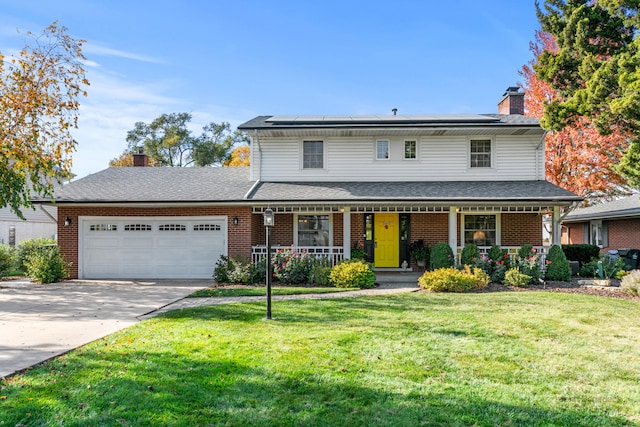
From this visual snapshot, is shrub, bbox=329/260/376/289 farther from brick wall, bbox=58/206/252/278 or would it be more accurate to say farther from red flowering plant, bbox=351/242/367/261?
brick wall, bbox=58/206/252/278

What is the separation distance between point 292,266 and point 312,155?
4.86 metres

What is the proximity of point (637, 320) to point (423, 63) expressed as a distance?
11852mm

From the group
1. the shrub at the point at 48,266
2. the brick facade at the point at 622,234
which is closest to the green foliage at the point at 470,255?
the brick facade at the point at 622,234

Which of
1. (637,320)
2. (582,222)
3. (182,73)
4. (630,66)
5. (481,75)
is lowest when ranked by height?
(637,320)

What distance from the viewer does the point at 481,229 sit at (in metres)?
15.2

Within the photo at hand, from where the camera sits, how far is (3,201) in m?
11.8

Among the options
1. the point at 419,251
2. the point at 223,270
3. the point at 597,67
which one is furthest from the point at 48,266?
the point at 597,67

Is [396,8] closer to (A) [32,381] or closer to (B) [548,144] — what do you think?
(A) [32,381]

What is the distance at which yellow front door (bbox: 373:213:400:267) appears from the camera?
50.9 ft

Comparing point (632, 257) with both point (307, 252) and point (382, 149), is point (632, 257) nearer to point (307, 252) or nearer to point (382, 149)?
point (382, 149)

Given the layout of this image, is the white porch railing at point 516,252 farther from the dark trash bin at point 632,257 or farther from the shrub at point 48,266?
the shrub at point 48,266

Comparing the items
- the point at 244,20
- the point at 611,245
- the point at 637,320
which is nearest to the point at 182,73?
the point at 244,20

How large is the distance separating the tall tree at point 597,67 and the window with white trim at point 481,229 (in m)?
3.93

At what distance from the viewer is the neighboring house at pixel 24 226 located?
25.0 meters
